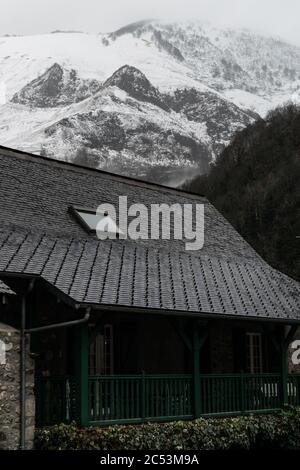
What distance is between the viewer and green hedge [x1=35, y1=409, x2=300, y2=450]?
1312 centimetres

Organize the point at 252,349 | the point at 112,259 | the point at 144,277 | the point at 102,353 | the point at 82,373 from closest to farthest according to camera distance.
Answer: the point at 82,373, the point at 144,277, the point at 102,353, the point at 112,259, the point at 252,349

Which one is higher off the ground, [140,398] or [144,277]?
[144,277]

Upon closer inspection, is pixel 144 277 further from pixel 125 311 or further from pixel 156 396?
pixel 156 396

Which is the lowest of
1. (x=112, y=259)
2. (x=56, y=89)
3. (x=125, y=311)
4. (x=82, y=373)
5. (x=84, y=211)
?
(x=82, y=373)

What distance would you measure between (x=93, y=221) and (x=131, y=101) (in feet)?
416

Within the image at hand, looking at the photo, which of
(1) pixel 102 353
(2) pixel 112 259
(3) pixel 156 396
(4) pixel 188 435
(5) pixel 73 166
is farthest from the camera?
(5) pixel 73 166

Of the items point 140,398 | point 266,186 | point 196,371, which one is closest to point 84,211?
point 196,371

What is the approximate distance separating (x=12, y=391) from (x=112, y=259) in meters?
4.87

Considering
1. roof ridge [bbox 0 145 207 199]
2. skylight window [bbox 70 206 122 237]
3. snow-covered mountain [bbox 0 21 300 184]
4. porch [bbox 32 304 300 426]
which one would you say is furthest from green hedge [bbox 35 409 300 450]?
snow-covered mountain [bbox 0 21 300 184]

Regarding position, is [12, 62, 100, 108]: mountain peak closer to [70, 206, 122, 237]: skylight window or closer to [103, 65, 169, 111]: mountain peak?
[103, 65, 169, 111]: mountain peak

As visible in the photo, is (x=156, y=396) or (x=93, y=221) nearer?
(x=156, y=396)

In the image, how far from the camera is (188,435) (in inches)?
584

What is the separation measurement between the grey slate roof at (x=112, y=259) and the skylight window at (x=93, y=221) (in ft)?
0.60
